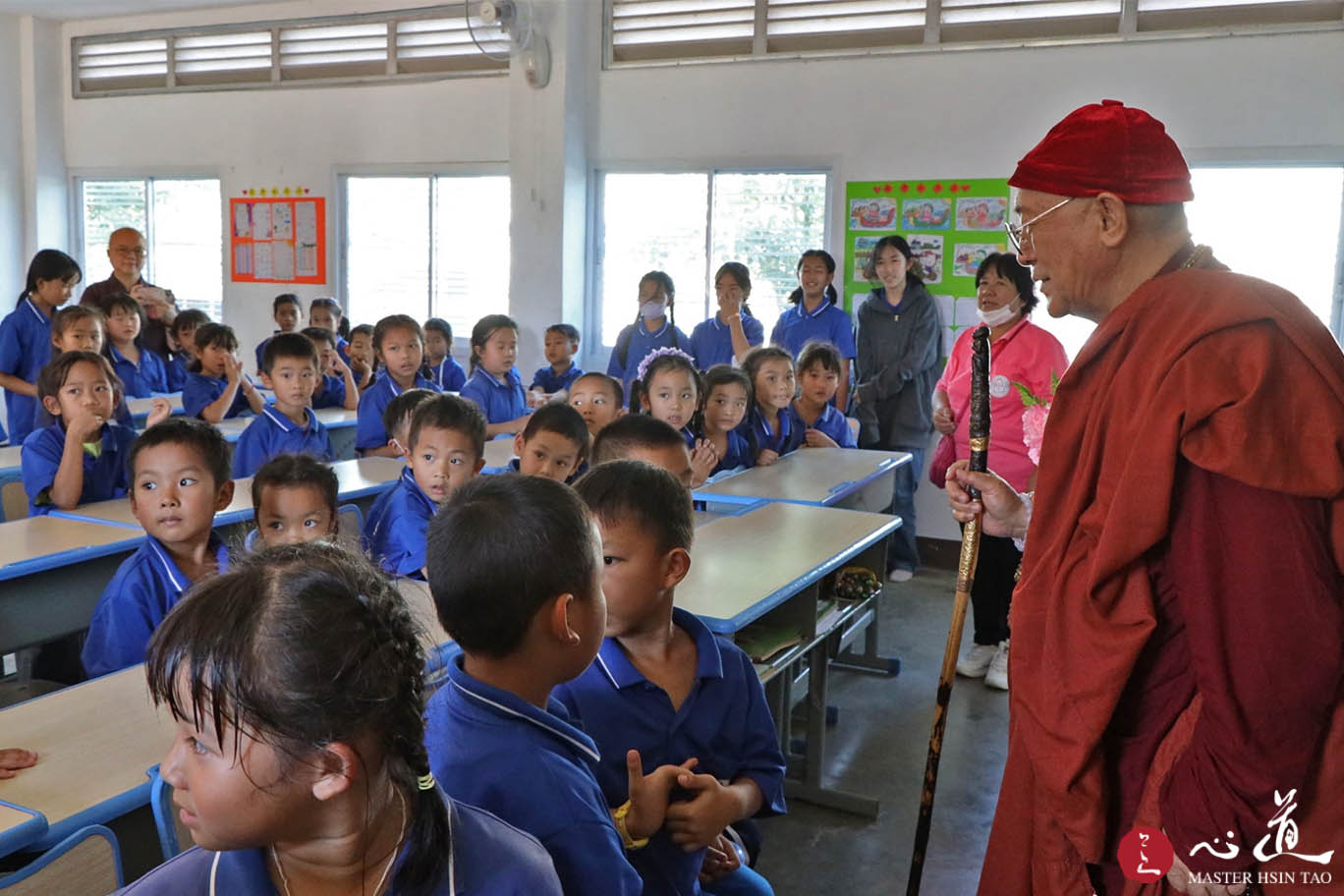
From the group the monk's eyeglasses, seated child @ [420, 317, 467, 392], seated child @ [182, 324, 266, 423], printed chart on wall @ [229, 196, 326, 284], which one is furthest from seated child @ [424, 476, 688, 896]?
printed chart on wall @ [229, 196, 326, 284]

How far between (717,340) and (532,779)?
16.6ft

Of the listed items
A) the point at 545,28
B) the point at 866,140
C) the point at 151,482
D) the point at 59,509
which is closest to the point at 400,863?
the point at 151,482

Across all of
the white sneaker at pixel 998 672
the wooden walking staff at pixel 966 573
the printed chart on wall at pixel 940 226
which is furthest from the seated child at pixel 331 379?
the wooden walking staff at pixel 966 573

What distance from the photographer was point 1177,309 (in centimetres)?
119

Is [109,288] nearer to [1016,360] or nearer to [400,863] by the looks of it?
[1016,360]

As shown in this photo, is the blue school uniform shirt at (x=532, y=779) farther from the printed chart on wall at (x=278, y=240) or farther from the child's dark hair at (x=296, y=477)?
the printed chart on wall at (x=278, y=240)

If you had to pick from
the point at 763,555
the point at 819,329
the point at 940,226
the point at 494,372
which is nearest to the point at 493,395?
the point at 494,372

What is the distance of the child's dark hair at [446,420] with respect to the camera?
123 inches

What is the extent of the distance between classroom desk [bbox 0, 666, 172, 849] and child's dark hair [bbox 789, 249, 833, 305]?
4370 mm

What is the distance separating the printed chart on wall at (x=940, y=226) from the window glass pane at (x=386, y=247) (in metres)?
2.99

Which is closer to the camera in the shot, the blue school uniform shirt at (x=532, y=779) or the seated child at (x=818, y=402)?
the blue school uniform shirt at (x=532, y=779)

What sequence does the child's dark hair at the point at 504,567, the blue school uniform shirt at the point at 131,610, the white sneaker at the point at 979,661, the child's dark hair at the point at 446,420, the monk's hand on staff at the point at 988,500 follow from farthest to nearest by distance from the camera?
the white sneaker at the point at 979,661 → the child's dark hair at the point at 446,420 → the blue school uniform shirt at the point at 131,610 → the monk's hand on staff at the point at 988,500 → the child's dark hair at the point at 504,567

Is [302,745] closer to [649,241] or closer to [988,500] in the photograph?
[988,500]

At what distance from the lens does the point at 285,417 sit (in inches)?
173
